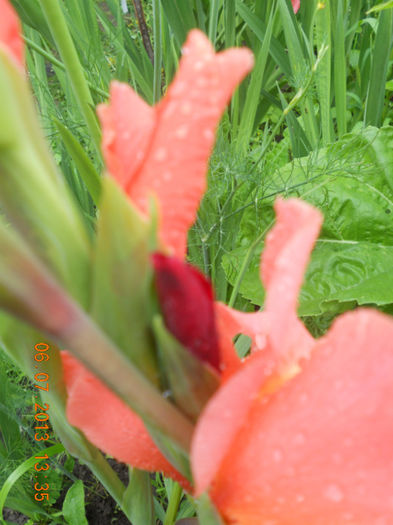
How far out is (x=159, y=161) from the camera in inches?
10.0

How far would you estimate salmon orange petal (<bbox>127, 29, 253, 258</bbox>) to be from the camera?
247mm

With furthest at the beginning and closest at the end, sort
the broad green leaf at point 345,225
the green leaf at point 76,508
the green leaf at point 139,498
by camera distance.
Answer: the broad green leaf at point 345,225 < the green leaf at point 76,508 < the green leaf at point 139,498

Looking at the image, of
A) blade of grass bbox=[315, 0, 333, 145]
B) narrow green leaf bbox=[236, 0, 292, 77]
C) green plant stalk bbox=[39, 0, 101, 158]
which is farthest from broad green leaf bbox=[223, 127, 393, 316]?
green plant stalk bbox=[39, 0, 101, 158]

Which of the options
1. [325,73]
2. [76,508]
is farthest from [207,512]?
[325,73]

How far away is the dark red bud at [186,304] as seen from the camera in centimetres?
22

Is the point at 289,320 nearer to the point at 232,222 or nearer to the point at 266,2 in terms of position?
the point at 232,222

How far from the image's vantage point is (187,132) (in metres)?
0.25

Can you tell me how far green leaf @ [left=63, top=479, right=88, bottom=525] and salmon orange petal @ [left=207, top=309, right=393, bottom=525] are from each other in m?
0.66

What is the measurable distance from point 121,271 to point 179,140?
7 cm

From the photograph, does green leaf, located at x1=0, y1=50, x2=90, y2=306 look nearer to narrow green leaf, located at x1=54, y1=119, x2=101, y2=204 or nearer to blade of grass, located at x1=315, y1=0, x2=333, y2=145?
narrow green leaf, located at x1=54, y1=119, x2=101, y2=204

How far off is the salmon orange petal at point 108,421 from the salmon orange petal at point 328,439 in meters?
0.08

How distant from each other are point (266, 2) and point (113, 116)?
120 cm

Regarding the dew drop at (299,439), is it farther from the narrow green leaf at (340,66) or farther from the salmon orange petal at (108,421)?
the narrow green leaf at (340,66)

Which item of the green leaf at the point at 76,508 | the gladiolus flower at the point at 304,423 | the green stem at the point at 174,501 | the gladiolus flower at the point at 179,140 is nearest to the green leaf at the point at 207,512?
the gladiolus flower at the point at 304,423
